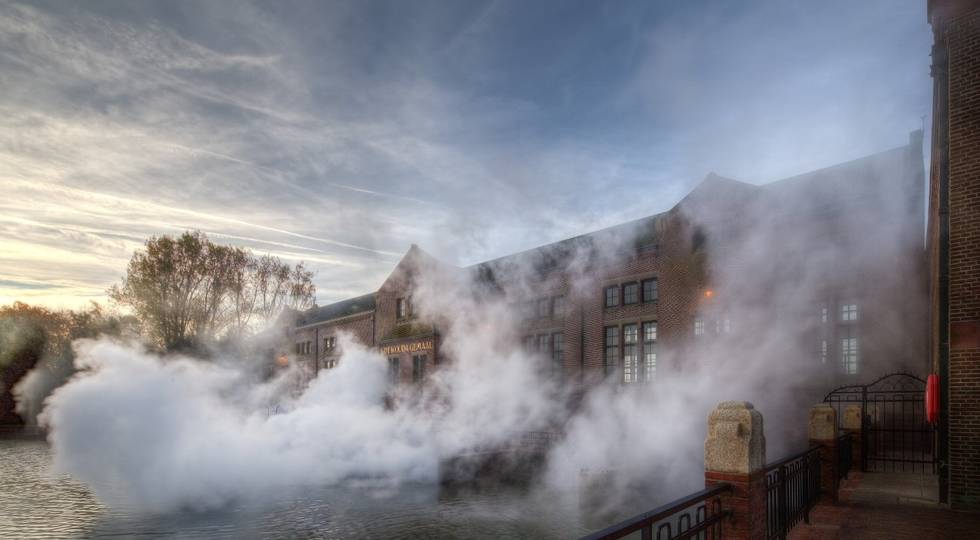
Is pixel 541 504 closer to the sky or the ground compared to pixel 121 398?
closer to the ground

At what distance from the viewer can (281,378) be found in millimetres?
43188

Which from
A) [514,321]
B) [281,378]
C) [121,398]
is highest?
[514,321]

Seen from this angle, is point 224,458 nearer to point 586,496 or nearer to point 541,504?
point 541,504

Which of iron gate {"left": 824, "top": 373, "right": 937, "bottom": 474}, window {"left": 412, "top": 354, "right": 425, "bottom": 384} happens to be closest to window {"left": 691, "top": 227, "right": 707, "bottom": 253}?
iron gate {"left": 824, "top": 373, "right": 937, "bottom": 474}

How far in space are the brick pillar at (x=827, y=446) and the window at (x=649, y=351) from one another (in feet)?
37.2

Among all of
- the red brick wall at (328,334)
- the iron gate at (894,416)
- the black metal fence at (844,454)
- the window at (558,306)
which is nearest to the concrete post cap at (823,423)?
the black metal fence at (844,454)

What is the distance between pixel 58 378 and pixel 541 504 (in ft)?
122

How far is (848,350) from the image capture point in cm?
1599

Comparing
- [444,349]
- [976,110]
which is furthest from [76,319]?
[976,110]

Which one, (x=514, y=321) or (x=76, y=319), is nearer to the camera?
(x=514, y=321)

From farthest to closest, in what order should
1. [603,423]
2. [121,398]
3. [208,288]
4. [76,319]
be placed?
[76,319]
[208,288]
[603,423]
[121,398]

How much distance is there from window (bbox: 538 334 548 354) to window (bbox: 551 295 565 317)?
1087mm

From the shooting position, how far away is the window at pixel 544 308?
24.9 meters

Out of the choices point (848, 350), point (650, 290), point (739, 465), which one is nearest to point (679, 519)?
point (739, 465)
